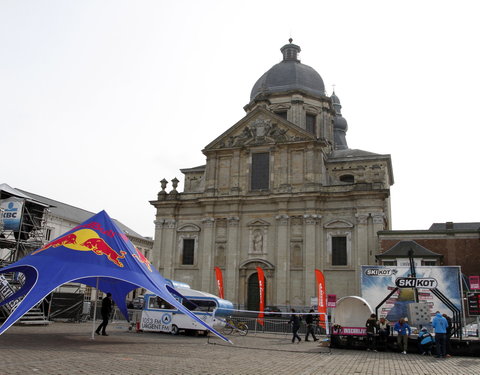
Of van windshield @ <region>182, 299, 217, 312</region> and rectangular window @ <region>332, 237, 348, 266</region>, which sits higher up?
rectangular window @ <region>332, 237, 348, 266</region>

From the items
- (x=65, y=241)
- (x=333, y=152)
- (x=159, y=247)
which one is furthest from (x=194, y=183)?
(x=65, y=241)

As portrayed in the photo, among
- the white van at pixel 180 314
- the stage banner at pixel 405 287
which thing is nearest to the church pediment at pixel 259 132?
the white van at pixel 180 314

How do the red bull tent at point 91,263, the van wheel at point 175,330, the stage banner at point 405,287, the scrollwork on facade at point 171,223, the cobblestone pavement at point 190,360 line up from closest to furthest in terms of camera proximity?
the cobblestone pavement at point 190,360, the red bull tent at point 91,263, the stage banner at point 405,287, the van wheel at point 175,330, the scrollwork on facade at point 171,223

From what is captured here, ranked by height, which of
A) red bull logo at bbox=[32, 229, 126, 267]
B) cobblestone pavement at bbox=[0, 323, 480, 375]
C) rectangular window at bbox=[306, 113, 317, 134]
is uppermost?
rectangular window at bbox=[306, 113, 317, 134]

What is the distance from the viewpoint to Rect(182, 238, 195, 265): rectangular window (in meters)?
37.3

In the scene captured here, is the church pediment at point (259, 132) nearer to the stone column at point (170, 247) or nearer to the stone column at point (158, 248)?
the stone column at point (170, 247)

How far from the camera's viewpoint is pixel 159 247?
37.9 meters

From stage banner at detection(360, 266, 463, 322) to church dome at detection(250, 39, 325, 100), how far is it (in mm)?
25436

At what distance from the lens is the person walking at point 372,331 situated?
17.1m

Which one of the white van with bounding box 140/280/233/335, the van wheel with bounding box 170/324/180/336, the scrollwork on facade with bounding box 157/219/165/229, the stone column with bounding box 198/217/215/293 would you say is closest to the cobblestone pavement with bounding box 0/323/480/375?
the white van with bounding box 140/280/233/335

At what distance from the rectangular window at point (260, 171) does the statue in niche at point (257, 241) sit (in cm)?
350

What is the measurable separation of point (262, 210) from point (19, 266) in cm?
2100

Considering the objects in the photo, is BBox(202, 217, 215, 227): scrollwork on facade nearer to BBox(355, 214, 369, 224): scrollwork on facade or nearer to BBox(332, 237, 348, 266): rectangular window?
BBox(332, 237, 348, 266): rectangular window

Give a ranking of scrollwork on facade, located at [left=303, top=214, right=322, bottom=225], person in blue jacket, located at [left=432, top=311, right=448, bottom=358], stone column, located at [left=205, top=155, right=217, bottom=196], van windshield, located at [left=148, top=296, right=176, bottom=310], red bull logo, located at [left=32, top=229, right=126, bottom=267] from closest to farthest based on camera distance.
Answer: person in blue jacket, located at [left=432, top=311, right=448, bottom=358], red bull logo, located at [left=32, top=229, right=126, bottom=267], van windshield, located at [left=148, top=296, right=176, bottom=310], scrollwork on facade, located at [left=303, top=214, right=322, bottom=225], stone column, located at [left=205, top=155, right=217, bottom=196]
